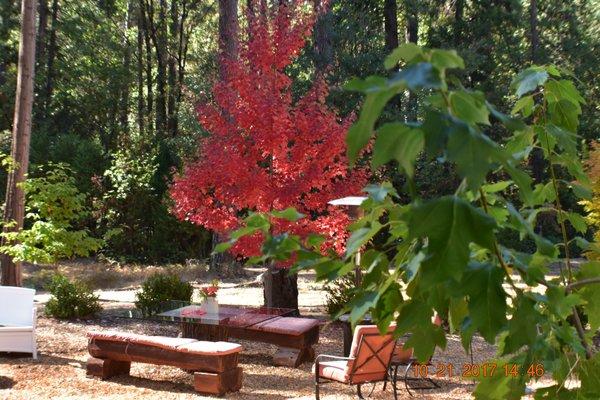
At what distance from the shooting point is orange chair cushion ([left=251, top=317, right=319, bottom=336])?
8.45 m

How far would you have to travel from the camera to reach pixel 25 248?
947cm

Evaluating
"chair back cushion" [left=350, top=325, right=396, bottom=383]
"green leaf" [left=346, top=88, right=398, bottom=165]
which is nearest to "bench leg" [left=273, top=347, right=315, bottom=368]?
"chair back cushion" [left=350, top=325, right=396, bottom=383]

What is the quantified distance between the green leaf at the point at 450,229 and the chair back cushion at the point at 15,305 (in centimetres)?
862

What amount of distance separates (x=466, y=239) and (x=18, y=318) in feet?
28.9

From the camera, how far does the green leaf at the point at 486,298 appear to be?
752mm

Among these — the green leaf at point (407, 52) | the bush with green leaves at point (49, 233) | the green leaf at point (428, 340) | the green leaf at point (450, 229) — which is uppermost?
the bush with green leaves at point (49, 233)

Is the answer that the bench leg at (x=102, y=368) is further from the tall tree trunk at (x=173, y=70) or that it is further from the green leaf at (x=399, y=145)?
the tall tree trunk at (x=173, y=70)

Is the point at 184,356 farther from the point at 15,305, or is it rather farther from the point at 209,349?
the point at 15,305

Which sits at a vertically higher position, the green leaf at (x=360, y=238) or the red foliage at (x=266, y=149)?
the red foliage at (x=266, y=149)

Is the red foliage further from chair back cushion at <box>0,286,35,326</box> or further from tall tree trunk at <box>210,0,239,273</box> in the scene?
tall tree trunk at <box>210,0,239,273</box>

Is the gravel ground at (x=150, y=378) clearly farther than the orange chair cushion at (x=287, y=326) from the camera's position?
No

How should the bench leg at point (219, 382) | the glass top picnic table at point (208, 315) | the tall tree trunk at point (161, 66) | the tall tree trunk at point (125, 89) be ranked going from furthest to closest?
1. the tall tree trunk at point (161, 66)
2. the tall tree trunk at point (125, 89)
3. the glass top picnic table at point (208, 315)
4. the bench leg at point (219, 382)

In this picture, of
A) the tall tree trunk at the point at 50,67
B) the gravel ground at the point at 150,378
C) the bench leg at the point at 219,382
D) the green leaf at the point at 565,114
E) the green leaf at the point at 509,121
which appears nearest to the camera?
the green leaf at the point at 509,121

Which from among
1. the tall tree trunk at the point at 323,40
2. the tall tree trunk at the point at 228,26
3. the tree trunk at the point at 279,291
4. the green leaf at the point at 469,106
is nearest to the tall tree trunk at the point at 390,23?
the tall tree trunk at the point at 323,40
